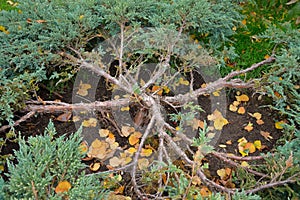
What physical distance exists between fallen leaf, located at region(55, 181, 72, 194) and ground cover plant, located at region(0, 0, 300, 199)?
1.57 feet

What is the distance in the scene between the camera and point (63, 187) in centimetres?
182

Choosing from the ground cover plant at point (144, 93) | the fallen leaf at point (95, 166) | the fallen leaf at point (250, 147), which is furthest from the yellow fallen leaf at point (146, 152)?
the fallen leaf at point (250, 147)

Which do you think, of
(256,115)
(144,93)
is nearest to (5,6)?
(144,93)

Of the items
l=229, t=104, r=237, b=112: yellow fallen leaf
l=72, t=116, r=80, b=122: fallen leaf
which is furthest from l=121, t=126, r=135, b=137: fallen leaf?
l=229, t=104, r=237, b=112: yellow fallen leaf

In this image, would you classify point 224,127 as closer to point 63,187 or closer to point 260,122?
point 260,122

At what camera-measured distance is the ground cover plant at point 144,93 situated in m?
2.57

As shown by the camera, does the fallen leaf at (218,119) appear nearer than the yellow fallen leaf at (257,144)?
No

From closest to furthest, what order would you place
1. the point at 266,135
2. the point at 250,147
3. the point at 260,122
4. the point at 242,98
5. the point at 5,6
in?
the point at 250,147 → the point at 266,135 → the point at 260,122 → the point at 242,98 → the point at 5,6

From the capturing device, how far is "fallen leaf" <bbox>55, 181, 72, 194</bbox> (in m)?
1.82

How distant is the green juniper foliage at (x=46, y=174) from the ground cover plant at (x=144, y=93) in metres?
0.46

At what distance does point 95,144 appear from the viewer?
2787mm

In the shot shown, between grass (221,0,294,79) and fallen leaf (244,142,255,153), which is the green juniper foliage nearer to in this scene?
fallen leaf (244,142,255,153)

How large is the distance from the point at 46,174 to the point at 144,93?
1.10m

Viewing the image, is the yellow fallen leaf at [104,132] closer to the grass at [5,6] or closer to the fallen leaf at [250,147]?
the fallen leaf at [250,147]
